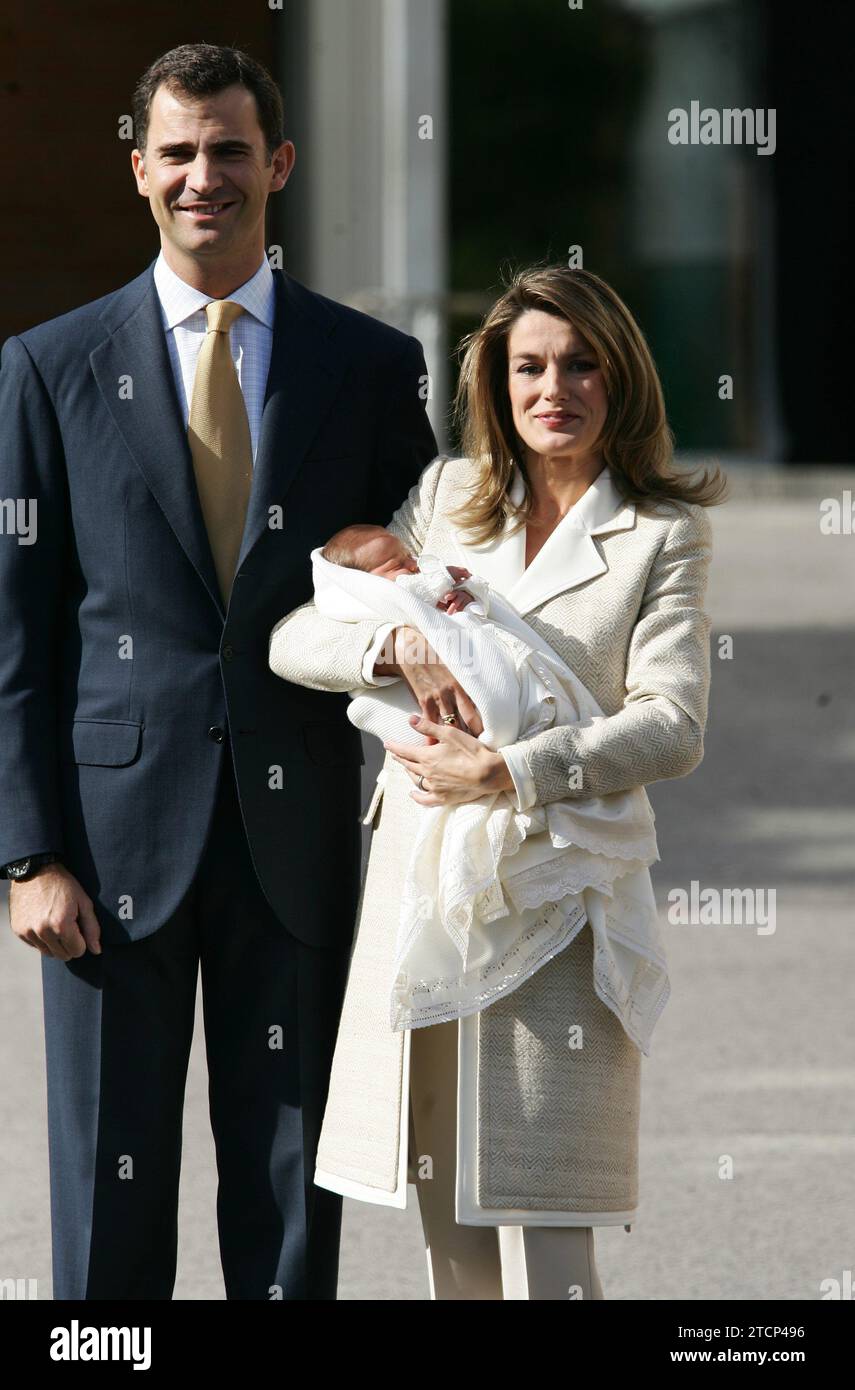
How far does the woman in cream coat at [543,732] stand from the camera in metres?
3.15

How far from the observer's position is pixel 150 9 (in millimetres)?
10297

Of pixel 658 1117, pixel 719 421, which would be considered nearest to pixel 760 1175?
pixel 658 1117

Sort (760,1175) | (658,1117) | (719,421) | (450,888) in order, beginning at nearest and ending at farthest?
(450,888), (760,1175), (658,1117), (719,421)

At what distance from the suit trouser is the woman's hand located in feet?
1.26

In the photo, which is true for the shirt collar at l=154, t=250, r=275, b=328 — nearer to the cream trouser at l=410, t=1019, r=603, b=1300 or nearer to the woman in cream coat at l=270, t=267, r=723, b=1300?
the woman in cream coat at l=270, t=267, r=723, b=1300

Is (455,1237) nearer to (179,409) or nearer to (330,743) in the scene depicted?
(330,743)

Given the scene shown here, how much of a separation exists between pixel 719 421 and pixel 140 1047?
20736mm

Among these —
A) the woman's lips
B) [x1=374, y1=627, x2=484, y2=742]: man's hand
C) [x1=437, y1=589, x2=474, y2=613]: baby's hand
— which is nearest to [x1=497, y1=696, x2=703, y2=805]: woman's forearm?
[x1=374, y1=627, x2=484, y2=742]: man's hand

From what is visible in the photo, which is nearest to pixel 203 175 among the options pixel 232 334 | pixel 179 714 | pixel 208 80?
pixel 208 80

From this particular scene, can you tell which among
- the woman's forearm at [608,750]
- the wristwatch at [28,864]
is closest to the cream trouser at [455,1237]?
the woman's forearm at [608,750]

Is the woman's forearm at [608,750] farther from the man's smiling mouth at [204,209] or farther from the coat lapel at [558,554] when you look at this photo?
the man's smiling mouth at [204,209]

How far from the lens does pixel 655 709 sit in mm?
3055

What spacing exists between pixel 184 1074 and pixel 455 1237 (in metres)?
0.55
